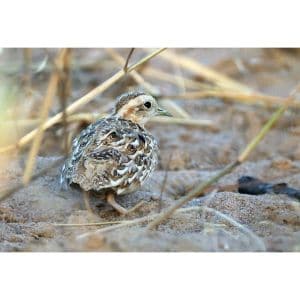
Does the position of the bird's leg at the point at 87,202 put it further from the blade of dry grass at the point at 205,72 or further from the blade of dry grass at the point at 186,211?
the blade of dry grass at the point at 205,72

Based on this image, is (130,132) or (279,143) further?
(279,143)

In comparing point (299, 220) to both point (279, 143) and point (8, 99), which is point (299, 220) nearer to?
point (279, 143)

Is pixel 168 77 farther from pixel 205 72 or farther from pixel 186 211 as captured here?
pixel 186 211

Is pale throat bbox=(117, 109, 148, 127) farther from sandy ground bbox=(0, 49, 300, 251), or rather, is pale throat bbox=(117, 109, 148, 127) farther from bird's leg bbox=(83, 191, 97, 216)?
bird's leg bbox=(83, 191, 97, 216)

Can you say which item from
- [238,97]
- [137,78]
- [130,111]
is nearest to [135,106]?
[130,111]

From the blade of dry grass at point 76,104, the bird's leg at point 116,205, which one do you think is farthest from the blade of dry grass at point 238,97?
the bird's leg at point 116,205
